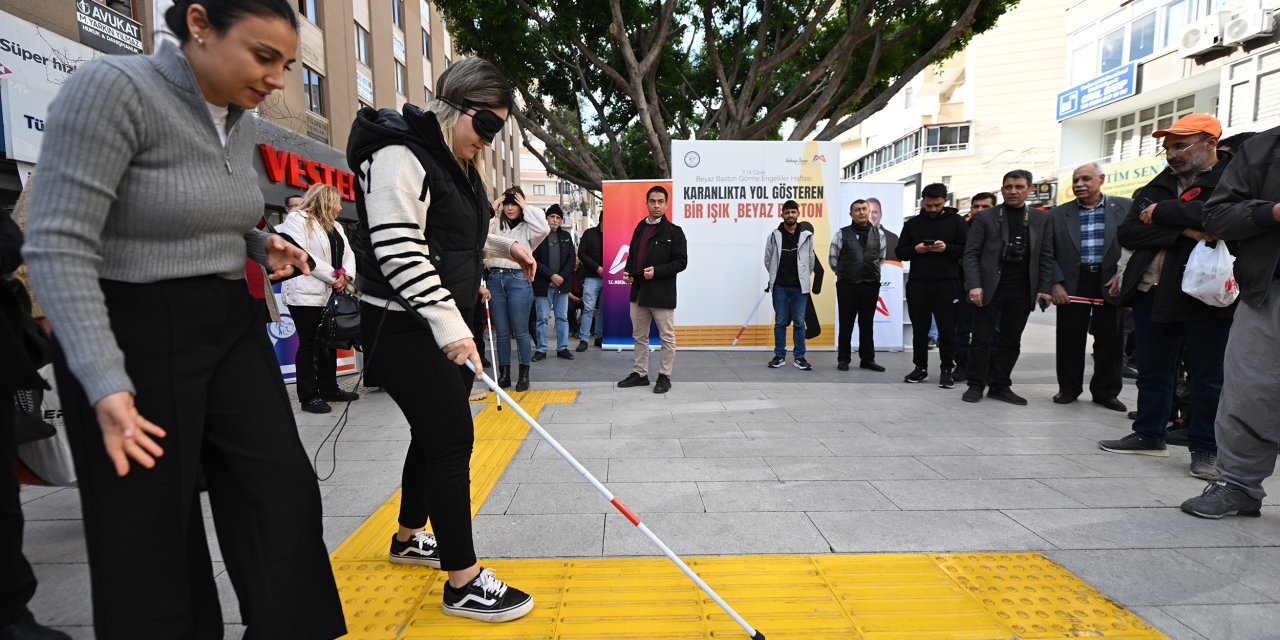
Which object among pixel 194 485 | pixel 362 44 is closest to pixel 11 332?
pixel 194 485

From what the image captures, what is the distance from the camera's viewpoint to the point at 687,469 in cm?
391

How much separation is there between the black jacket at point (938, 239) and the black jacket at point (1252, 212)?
11.3 feet

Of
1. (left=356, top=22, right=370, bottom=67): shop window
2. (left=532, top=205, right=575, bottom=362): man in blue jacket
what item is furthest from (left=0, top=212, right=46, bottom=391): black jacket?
(left=356, top=22, right=370, bottom=67): shop window

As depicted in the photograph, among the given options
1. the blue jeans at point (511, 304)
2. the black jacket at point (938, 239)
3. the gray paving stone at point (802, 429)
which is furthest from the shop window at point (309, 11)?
the gray paving stone at point (802, 429)

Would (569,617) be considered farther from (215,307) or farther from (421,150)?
(421,150)

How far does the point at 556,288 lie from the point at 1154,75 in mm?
26387

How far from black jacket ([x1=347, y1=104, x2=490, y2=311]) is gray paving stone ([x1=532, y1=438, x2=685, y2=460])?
211 centimetres

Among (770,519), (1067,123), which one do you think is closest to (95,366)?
(770,519)

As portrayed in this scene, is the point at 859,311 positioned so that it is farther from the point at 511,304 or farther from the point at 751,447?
the point at 511,304

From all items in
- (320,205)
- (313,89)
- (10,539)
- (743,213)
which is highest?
(313,89)

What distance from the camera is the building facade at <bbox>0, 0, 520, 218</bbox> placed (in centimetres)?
810

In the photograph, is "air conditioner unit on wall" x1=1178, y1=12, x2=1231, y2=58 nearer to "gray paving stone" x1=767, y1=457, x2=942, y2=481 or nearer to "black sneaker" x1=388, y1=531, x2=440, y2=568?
"gray paving stone" x1=767, y1=457, x2=942, y2=481

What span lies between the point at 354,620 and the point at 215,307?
129 centimetres

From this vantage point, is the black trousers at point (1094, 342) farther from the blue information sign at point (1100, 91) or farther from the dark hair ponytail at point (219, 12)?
the blue information sign at point (1100, 91)
